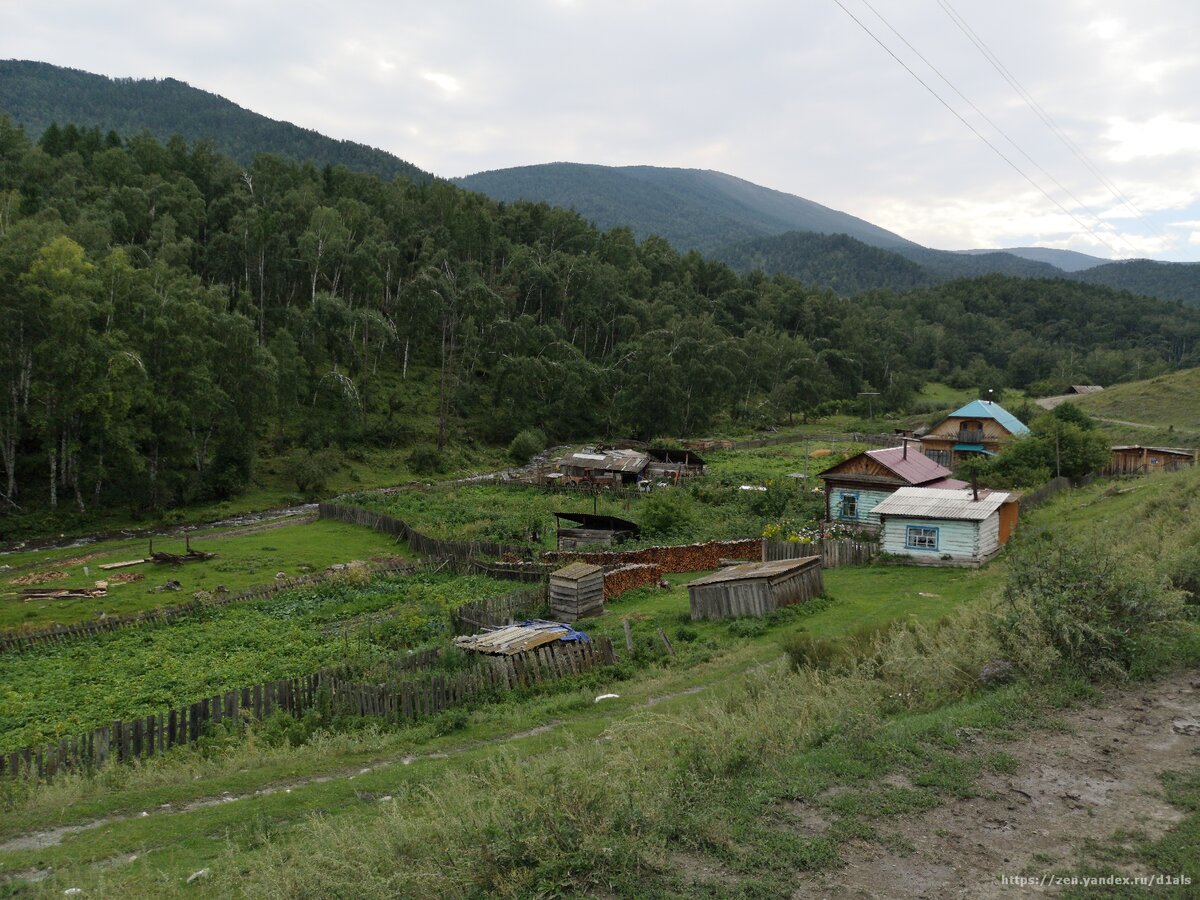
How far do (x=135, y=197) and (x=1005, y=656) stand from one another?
83.5 meters

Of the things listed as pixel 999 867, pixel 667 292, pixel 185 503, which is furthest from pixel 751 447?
pixel 999 867

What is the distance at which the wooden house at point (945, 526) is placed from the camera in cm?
3247

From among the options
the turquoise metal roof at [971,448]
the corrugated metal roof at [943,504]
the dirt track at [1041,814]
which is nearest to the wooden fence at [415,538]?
the corrugated metal roof at [943,504]

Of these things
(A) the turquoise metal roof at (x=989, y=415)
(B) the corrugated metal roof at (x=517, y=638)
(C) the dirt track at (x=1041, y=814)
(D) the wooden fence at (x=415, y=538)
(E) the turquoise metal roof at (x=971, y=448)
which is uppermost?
(A) the turquoise metal roof at (x=989, y=415)

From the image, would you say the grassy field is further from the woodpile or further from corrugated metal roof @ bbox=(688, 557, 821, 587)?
corrugated metal roof @ bbox=(688, 557, 821, 587)

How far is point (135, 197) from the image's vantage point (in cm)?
7400

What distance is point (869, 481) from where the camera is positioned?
4066 cm

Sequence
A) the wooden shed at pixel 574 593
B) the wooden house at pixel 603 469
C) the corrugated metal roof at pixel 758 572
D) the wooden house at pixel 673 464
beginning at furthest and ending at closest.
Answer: the wooden house at pixel 673 464
the wooden house at pixel 603 469
the wooden shed at pixel 574 593
the corrugated metal roof at pixel 758 572

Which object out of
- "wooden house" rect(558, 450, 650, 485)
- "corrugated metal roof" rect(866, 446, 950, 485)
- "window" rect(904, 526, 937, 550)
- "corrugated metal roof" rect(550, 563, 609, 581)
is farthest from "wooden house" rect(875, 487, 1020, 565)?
"wooden house" rect(558, 450, 650, 485)

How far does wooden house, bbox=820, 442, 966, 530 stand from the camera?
132 ft

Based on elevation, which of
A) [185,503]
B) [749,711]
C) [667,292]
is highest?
[667,292]

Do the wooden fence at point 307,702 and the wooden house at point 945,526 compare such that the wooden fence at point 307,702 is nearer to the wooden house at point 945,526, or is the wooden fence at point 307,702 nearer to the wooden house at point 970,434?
the wooden house at point 945,526

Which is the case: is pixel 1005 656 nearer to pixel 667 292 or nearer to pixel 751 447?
pixel 751 447

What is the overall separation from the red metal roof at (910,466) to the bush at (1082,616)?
26.6 metres
